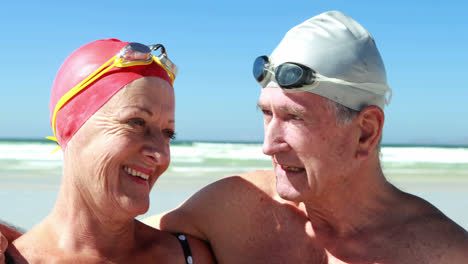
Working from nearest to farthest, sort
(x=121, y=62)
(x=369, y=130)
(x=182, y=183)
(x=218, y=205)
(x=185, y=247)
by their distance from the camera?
(x=121, y=62)
(x=185, y=247)
(x=369, y=130)
(x=218, y=205)
(x=182, y=183)

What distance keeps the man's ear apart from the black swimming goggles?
163 mm

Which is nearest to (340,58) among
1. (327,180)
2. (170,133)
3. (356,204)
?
(327,180)

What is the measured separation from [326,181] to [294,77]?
2.53 ft

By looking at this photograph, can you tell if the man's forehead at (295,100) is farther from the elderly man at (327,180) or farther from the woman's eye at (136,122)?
the woman's eye at (136,122)

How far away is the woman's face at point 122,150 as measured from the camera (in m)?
2.79

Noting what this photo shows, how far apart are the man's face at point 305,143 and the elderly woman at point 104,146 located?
29.3 inches

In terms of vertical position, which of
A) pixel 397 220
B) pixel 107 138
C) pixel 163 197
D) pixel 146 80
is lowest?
pixel 163 197

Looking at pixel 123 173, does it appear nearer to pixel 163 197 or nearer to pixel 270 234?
pixel 270 234

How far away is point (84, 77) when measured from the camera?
297 centimetres

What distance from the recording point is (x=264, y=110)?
3.53 meters

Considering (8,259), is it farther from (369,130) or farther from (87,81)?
(369,130)

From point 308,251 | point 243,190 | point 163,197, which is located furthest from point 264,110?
point 163,197

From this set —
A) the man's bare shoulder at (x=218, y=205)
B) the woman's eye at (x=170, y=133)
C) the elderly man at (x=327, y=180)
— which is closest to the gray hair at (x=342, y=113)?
the elderly man at (x=327, y=180)

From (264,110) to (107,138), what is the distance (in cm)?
119
